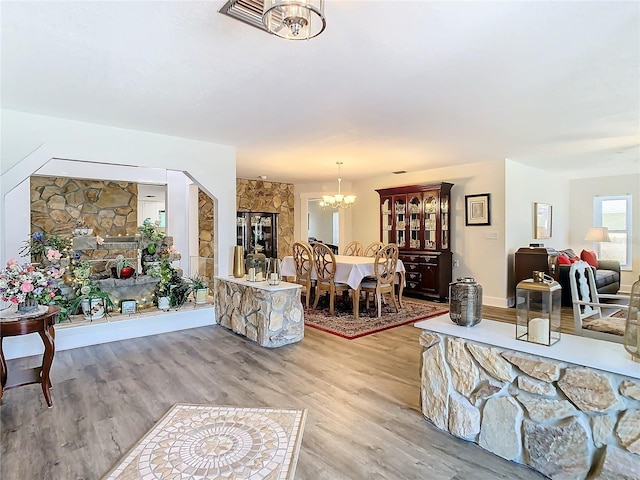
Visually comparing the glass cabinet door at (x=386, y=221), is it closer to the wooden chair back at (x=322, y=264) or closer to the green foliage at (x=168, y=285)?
the wooden chair back at (x=322, y=264)

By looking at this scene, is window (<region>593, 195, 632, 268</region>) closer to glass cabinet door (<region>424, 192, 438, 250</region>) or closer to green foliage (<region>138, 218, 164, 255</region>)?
glass cabinet door (<region>424, 192, 438, 250</region>)

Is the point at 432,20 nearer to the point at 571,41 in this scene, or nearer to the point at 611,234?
the point at 571,41

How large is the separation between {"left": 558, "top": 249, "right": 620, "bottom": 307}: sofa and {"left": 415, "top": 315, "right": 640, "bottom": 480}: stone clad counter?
4.48 metres

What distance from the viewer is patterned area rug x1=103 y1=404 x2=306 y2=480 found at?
183 centimetres

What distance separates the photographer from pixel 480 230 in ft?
20.2

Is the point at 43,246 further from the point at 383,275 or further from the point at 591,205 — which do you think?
the point at 591,205

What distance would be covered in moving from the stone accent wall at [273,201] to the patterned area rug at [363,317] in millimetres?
3163

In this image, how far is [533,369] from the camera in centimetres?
181

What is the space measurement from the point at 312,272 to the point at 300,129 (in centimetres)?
226

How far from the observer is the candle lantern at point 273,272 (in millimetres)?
4066

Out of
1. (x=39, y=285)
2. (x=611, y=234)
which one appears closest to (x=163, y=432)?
(x=39, y=285)

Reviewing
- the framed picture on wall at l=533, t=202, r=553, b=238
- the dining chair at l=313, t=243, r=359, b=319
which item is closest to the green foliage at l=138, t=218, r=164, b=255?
the dining chair at l=313, t=243, r=359, b=319

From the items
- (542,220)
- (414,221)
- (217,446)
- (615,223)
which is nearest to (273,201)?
(414,221)

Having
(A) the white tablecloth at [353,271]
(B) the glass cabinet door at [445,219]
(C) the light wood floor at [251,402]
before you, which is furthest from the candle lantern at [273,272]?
(B) the glass cabinet door at [445,219]
